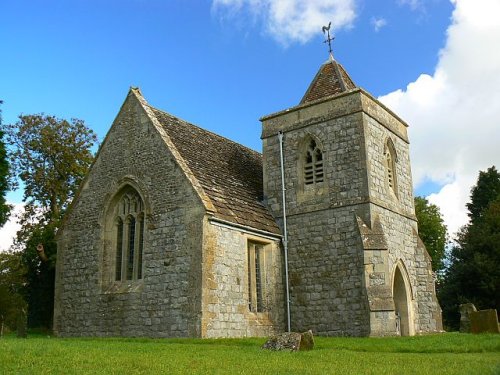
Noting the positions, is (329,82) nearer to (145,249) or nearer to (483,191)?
(145,249)

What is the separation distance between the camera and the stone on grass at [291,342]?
11.7 metres

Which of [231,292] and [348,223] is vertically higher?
[348,223]

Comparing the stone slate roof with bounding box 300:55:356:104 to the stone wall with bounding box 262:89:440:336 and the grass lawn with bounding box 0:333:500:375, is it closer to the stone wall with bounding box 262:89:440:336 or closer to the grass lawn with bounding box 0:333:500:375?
the stone wall with bounding box 262:89:440:336

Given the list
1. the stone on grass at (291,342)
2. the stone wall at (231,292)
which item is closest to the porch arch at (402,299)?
the stone wall at (231,292)

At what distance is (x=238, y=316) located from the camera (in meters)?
16.4

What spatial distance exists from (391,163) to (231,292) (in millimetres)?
8615

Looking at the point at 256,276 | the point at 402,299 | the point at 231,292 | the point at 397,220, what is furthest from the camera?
the point at 397,220

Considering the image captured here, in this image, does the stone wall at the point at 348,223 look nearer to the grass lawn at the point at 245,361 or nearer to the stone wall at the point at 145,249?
the grass lawn at the point at 245,361

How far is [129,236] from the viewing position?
61.2 ft

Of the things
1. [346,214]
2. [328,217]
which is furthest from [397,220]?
[328,217]

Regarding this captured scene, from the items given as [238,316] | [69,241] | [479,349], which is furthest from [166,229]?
[479,349]

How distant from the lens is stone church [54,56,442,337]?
1622 cm

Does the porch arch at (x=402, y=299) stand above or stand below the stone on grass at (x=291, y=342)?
above

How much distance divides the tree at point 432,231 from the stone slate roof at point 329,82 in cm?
2312
